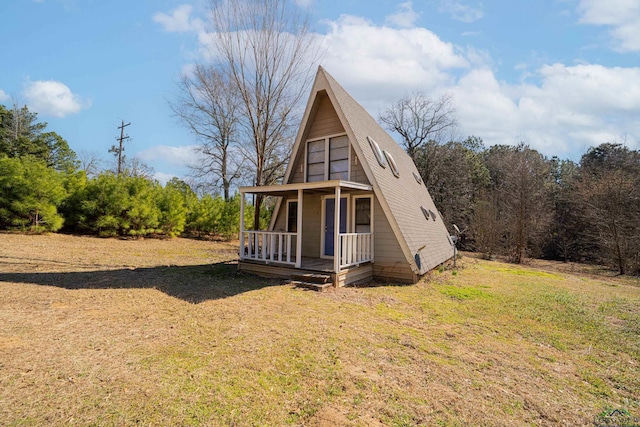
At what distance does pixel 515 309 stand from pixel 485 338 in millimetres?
2415

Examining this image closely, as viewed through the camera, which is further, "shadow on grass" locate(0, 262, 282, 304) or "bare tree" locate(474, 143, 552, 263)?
"bare tree" locate(474, 143, 552, 263)

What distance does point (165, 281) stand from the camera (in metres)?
7.48

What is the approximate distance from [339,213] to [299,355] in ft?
14.7

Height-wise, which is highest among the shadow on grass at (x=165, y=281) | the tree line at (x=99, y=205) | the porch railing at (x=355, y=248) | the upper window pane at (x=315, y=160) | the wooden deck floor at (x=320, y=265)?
the upper window pane at (x=315, y=160)

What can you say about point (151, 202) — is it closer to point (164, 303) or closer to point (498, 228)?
point (164, 303)

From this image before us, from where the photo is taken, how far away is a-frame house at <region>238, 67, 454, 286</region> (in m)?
7.97

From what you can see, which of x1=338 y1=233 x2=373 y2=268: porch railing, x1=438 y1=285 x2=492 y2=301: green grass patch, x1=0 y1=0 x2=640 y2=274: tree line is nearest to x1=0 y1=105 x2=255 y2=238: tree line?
x1=0 y1=0 x2=640 y2=274: tree line

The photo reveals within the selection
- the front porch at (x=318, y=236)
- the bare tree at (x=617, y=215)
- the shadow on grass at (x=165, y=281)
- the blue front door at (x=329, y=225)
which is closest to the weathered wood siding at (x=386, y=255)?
the front porch at (x=318, y=236)

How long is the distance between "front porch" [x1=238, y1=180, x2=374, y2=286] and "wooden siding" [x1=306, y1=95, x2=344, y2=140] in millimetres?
2061

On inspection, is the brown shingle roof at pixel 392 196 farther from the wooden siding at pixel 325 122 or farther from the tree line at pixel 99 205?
the tree line at pixel 99 205

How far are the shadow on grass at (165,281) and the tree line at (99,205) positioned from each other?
7340mm

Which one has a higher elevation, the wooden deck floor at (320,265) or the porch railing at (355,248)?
the porch railing at (355,248)

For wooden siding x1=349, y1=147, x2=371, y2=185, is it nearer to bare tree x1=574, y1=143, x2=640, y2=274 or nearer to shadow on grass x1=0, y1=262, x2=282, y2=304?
shadow on grass x1=0, y1=262, x2=282, y2=304

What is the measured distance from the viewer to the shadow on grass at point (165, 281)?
6570mm
